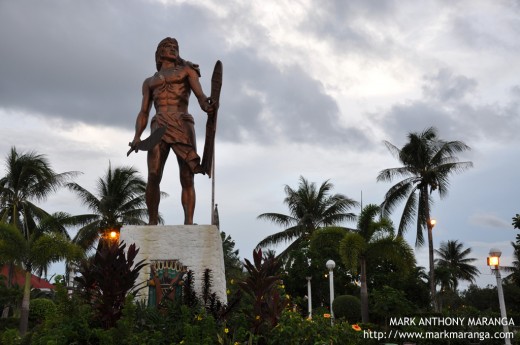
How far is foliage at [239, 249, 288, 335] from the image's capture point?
4.67 m

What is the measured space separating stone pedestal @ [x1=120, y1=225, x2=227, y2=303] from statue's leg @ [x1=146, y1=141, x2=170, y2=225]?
0.44 metres

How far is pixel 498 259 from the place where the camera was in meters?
10.3

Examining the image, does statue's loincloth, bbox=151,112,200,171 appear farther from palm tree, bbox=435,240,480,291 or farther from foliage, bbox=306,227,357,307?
palm tree, bbox=435,240,480,291

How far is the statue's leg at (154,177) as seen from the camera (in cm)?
686

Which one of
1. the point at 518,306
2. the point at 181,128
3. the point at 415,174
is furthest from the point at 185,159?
the point at 518,306

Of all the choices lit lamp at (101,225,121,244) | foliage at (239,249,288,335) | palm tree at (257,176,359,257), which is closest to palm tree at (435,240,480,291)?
palm tree at (257,176,359,257)

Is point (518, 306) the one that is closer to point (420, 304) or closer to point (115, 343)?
point (420, 304)

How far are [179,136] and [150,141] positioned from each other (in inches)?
14.9

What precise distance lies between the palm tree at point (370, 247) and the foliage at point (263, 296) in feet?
39.5

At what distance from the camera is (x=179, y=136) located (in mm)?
6973

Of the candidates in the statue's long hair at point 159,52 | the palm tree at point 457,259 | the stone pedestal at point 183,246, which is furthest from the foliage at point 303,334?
the palm tree at point 457,259

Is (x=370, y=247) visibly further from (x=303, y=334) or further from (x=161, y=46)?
(x=303, y=334)

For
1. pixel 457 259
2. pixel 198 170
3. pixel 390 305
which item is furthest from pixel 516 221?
pixel 457 259

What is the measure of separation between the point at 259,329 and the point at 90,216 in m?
20.0
